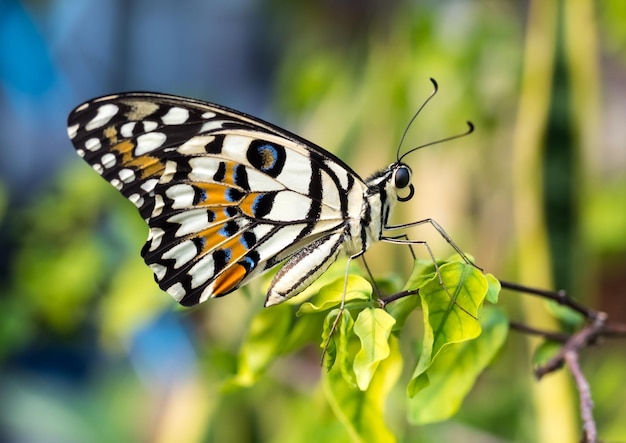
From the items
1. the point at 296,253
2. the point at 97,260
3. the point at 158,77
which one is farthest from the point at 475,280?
the point at 158,77

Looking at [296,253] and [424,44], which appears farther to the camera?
[424,44]

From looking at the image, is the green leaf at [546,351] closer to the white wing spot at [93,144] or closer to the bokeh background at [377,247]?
the bokeh background at [377,247]

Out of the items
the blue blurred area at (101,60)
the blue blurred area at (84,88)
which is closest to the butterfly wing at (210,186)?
the blue blurred area at (84,88)

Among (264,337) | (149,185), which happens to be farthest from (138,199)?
(264,337)

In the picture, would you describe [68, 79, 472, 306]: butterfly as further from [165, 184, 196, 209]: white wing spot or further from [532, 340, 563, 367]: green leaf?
[532, 340, 563, 367]: green leaf

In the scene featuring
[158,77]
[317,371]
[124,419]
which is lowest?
[124,419]

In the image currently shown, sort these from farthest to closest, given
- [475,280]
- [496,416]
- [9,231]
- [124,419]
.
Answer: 1. [9,231]
2. [124,419]
3. [496,416]
4. [475,280]

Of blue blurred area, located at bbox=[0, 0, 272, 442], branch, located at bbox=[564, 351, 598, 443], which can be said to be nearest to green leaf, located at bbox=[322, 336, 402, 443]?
branch, located at bbox=[564, 351, 598, 443]

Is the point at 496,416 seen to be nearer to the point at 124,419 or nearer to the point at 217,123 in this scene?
the point at 217,123
